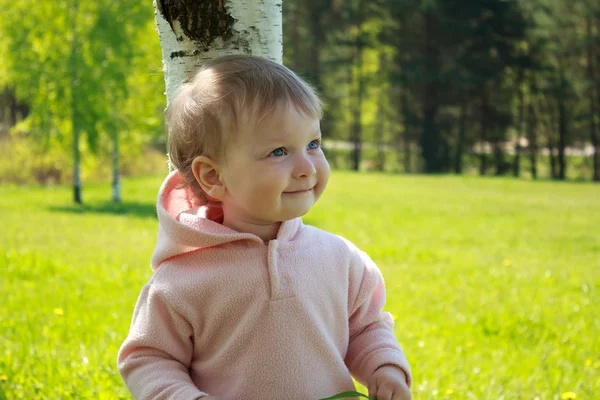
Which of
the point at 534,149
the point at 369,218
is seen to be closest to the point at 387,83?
the point at 534,149

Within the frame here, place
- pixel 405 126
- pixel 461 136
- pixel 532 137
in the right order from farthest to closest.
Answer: pixel 405 126 < pixel 461 136 < pixel 532 137

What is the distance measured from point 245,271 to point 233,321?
0.46 ft

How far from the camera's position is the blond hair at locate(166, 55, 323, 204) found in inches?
74.9

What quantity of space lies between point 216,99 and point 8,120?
28.3m

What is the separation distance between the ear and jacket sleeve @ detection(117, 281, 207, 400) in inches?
12.3

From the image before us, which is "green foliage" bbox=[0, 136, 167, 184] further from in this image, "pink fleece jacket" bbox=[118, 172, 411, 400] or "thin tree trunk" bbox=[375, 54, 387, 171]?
"thin tree trunk" bbox=[375, 54, 387, 171]

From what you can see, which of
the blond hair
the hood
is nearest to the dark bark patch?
the blond hair

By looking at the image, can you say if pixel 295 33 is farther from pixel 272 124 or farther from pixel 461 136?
pixel 272 124

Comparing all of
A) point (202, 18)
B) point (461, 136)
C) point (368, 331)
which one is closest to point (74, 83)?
point (202, 18)

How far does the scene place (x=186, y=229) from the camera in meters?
1.94

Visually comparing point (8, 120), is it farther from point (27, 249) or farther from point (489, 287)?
point (489, 287)

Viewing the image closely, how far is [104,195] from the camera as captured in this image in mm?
16734

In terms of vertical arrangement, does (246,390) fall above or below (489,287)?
above

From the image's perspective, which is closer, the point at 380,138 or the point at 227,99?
the point at 227,99
